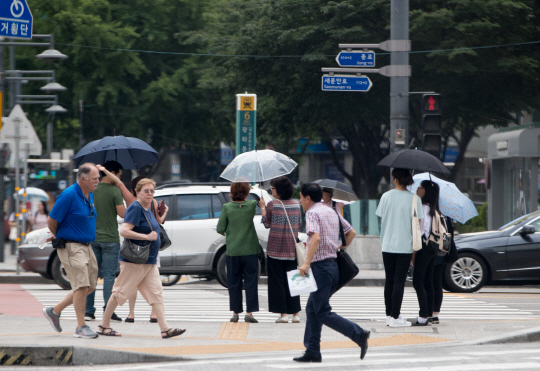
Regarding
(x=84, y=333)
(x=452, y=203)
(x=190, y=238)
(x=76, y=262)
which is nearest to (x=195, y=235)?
(x=190, y=238)

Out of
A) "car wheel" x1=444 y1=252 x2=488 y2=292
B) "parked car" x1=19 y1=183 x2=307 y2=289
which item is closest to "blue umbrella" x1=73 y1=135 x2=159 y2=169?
"parked car" x1=19 y1=183 x2=307 y2=289

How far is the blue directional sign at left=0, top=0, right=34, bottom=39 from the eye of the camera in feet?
37.4

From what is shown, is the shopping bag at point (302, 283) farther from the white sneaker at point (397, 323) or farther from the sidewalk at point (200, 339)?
the white sneaker at point (397, 323)

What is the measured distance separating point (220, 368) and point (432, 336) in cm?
270

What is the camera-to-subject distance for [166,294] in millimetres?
13359

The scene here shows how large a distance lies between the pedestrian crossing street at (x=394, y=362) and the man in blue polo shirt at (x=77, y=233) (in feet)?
3.51

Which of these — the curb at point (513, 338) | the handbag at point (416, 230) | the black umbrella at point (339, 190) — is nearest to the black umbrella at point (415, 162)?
the handbag at point (416, 230)

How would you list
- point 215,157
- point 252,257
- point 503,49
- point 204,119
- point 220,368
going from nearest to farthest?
point 220,368 → point 252,257 → point 503,49 → point 204,119 → point 215,157

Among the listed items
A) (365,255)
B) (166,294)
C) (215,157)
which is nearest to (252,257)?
(166,294)

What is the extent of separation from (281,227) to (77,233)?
2.49m

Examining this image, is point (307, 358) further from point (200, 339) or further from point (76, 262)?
point (76, 262)

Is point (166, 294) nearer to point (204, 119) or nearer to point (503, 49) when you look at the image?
point (503, 49)

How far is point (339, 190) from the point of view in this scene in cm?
1052

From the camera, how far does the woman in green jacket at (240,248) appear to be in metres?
9.56
